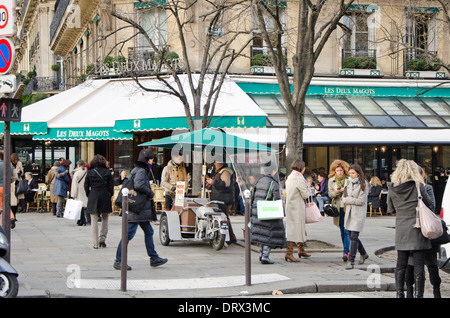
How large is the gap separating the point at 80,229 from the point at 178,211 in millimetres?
4142

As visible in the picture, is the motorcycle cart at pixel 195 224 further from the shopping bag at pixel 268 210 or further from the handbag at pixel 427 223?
the handbag at pixel 427 223

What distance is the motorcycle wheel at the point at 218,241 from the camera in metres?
12.2

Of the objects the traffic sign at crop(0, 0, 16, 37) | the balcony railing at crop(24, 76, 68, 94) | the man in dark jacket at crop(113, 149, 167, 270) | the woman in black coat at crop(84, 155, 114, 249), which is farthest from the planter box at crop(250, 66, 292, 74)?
the traffic sign at crop(0, 0, 16, 37)

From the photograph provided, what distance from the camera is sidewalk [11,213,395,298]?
830 centimetres

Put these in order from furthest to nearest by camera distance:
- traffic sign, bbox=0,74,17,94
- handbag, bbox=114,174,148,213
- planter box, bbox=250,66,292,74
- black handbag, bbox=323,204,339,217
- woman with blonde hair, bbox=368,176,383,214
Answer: planter box, bbox=250,66,292,74 < woman with blonde hair, bbox=368,176,383,214 < black handbag, bbox=323,204,339,217 < handbag, bbox=114,174,148,213 < traffic sign, bbox=0,74,17,94

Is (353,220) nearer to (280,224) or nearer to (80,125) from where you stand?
(280,224)

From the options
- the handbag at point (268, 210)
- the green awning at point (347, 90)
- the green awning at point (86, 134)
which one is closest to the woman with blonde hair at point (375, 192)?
the green awning at point (347, 90)

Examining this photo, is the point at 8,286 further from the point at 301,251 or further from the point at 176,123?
the point at 176,123

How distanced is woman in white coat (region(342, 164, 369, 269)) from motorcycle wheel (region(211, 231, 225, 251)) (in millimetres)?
2677

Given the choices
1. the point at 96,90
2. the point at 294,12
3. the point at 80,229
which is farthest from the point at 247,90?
the point at 80,229

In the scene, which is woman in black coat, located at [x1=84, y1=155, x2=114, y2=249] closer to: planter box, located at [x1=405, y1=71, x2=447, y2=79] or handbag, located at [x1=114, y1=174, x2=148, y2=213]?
handbag, located at [x1=114, y1=174, x2=148, y2=213]

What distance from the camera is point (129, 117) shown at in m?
20.1

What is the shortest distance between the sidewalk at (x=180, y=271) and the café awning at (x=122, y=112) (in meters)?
5.82

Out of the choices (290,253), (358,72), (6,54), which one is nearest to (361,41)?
(358,72)
